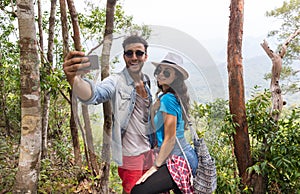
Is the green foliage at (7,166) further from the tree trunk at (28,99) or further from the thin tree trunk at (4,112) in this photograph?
the tree trunk at (28,99)

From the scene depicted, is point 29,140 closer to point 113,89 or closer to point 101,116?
point 101,116

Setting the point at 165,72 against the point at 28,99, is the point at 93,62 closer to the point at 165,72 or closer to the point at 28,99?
the point at 165,72

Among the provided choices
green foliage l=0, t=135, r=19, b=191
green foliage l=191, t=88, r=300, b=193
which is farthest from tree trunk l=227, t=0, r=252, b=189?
green foliage l=0, t=135, r=19, b=191

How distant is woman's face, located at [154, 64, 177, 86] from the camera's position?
40.4 inches

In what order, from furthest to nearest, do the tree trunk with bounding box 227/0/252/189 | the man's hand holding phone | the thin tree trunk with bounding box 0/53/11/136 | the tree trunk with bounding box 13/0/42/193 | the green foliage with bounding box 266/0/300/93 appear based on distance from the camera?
Result: the green foliage with bounding box 266/0/300/93 < the thin tree trunk with bounding box 0/53/11/136 < the tree trunk with bounding box 227/0/252/189 < the tree trunk with bounding box 13/0/42/193 < the man's hand holding phone

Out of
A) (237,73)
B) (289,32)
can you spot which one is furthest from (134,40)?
(289,32)

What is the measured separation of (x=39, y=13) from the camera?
2.90 metres

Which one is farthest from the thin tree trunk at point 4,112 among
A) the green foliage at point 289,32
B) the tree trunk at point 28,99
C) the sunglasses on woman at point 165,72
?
the green foliage at point 289,32

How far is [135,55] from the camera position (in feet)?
3.35

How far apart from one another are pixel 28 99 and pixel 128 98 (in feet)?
2.56

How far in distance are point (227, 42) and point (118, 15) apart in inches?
56.5

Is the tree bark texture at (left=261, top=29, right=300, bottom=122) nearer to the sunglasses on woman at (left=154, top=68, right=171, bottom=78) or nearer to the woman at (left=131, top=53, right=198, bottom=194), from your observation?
the woman at (left=131, top=53, right=198, bottom=194)

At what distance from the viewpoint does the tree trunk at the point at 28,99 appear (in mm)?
1566

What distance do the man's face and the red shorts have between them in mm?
422
